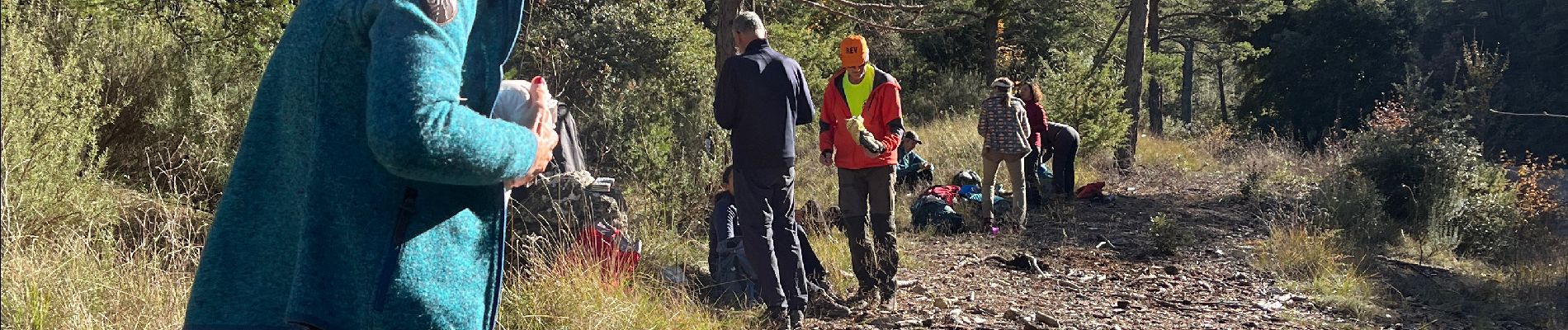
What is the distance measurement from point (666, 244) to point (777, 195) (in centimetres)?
125

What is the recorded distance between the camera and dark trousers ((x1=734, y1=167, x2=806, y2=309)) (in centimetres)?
534

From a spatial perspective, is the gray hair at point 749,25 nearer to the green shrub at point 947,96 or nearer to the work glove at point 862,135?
the work glove at point 862,135

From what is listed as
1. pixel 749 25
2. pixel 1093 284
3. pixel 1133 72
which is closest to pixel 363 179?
pixel 749 25

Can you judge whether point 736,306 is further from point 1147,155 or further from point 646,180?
point 1147,155

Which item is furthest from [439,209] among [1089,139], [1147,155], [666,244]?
[1147,155]

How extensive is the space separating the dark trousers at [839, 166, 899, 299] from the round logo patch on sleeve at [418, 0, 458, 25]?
4606mm

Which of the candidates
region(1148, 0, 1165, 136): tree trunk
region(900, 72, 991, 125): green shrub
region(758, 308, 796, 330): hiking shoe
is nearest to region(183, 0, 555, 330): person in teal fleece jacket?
region(758, 308, 796, 330): hiking shoe

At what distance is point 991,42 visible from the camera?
23.5 metres

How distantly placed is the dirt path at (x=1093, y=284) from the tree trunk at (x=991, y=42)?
12.8 metres

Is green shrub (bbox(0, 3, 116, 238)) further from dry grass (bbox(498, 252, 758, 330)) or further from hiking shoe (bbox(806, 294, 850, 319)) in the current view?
hiking shoe (bbox(806, 294, 850, 319))

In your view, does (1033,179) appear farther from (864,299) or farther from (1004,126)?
(864,299)

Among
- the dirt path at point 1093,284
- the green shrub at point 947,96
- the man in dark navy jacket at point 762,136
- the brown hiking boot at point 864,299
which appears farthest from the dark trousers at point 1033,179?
the green shrub at point 947,96

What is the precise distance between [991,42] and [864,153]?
17971 mm

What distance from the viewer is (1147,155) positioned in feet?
61.5
